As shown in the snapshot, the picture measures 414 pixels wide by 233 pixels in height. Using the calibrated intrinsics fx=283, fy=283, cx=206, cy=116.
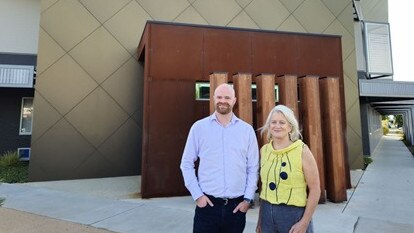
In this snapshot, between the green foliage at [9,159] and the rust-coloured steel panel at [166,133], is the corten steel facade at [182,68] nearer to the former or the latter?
the rust-coloured steel panel at [166,133]

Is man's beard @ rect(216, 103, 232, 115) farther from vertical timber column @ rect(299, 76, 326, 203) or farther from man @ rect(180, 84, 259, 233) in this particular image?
vertical timber column @ rect(299, 76, 326, 203)

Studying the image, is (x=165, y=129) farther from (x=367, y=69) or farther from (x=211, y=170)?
(x=367, y=69)

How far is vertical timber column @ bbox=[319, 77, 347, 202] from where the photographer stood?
6.77 m

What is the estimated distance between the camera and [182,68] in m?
7.83

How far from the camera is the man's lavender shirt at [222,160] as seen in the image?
8.91 feet

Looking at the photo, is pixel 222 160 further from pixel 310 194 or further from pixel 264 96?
pixel 264 96

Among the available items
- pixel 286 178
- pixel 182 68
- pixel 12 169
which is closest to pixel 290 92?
pixel 182 68

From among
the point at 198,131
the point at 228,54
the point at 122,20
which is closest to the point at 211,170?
the point at 198,131

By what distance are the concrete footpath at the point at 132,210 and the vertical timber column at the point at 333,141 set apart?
37 centimetres

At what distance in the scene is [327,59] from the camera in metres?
8.87

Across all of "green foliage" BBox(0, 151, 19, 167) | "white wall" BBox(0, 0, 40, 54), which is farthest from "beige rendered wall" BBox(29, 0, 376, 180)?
"white wall" BBox(0, 0, 40, 54)

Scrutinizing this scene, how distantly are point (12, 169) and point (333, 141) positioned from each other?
10.9m

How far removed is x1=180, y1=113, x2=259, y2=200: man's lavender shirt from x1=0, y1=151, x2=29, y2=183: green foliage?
28.6 ft

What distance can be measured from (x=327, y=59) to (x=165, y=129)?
18.0 ft
